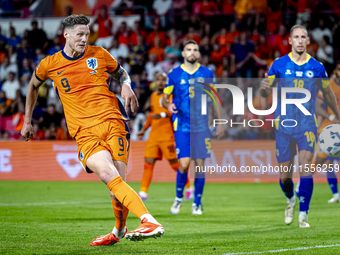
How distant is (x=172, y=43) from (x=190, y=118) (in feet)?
31.1

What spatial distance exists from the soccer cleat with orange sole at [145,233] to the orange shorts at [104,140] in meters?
1.06

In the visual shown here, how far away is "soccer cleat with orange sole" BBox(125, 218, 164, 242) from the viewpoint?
4.15 m

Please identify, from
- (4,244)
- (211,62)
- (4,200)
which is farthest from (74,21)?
(211,62)

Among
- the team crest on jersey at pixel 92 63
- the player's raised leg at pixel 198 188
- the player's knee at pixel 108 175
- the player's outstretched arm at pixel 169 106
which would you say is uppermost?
the team crest on jersey at pixel 92 63

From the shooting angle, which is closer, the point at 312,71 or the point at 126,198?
the point at 126,198

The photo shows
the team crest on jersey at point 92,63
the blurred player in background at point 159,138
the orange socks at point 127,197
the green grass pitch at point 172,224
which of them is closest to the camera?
the orange socks at point 127,197

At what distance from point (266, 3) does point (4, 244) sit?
1464 cm

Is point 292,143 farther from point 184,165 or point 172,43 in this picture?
point 172,43

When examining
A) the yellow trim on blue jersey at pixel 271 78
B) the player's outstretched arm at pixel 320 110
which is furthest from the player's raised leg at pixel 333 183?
the yellow trim on blue jersey at pixel 271 78

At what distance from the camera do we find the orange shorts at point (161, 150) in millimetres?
10625

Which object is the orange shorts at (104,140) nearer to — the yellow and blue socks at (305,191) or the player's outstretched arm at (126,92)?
the player's outstretched arm at (126,92)

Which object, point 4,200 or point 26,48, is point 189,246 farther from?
point 26,48

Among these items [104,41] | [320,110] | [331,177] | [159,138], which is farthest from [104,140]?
[104,41]

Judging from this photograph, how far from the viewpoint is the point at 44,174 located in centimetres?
1498
